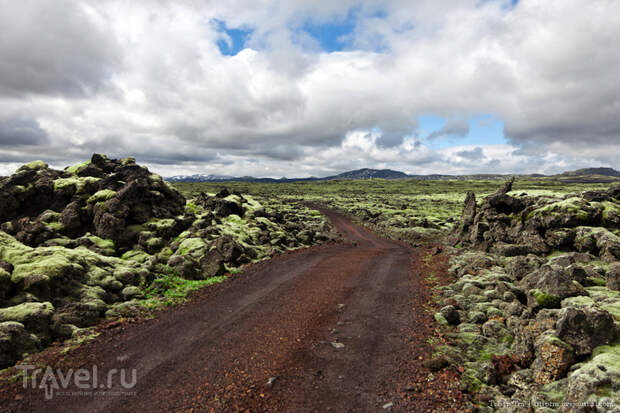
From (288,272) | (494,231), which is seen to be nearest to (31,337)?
(288,272)

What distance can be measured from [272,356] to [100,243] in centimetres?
2408

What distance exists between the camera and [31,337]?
13.2m

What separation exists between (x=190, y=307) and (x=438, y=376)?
580 inches

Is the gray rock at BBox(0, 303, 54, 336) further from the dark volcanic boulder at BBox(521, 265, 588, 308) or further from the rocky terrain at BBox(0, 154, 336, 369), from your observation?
the dark volcanic boulder at BBox(521, 265, 588, 308)

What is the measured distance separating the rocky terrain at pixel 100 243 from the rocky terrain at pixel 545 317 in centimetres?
1841

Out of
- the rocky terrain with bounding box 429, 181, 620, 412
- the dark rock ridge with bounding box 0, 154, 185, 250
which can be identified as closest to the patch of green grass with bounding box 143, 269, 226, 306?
the dark rock ridge with bounding box 0, 154, 185, 250

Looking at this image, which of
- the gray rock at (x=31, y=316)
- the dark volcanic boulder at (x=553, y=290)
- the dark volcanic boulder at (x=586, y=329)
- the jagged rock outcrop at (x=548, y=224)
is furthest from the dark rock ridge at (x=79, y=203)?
the jagged rock outcrop at (x=548, y=224)

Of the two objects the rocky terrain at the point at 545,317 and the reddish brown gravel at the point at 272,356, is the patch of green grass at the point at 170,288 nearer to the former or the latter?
the reddish brown gravel at the point at 272,356

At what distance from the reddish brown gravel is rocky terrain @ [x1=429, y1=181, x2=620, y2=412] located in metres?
1.54

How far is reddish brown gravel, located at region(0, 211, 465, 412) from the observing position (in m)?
9.93

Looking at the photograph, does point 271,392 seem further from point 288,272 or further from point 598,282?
point 598,282

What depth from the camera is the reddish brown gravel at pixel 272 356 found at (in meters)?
9.93

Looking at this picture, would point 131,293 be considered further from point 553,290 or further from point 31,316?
point 553,290

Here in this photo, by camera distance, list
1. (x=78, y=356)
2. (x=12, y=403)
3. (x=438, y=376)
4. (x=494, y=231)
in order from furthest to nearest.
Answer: (x=494, y=231) < (x=78, y=356) < (x=438, y=376) < (x=12, y=403)
